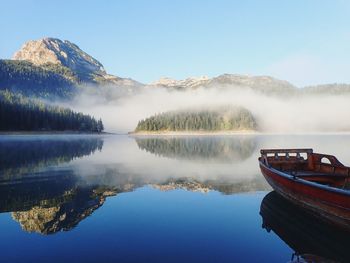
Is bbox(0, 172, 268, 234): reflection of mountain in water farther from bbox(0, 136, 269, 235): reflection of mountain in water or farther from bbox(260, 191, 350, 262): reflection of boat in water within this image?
bbox(260, 191, 350, 262): reflection of boat in water

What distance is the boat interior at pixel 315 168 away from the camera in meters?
22.2

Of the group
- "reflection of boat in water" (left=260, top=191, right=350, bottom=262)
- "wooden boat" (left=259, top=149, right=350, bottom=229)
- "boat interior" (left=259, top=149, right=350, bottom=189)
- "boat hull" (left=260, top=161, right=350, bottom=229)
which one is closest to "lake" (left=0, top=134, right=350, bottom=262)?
"reflection of boat in water" (left=260, top=191, right=350, bottom=262)

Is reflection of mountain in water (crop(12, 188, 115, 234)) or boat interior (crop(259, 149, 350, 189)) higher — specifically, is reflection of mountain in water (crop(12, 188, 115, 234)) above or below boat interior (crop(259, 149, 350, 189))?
below

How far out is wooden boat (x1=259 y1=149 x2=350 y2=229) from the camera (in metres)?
15.8

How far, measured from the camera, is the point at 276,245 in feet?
46.8

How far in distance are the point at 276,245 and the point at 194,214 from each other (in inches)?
234

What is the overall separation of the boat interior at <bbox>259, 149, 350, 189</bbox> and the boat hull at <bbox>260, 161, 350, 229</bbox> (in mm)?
1731

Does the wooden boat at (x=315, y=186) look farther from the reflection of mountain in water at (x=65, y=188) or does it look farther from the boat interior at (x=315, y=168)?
the reflection of mountain in water at (x=65, y=188)

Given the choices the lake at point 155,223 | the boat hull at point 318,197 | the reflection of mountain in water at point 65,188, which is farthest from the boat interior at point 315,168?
the reflection of mountain in water at point 65,188

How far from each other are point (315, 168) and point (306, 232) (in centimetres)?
1240

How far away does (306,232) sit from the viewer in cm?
1608

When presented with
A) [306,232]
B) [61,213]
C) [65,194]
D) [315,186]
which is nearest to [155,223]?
[61,213]

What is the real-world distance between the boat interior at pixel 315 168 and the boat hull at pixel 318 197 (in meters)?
1.73

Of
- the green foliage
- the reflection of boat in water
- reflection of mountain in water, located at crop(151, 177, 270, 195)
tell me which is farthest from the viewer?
the green foliage
